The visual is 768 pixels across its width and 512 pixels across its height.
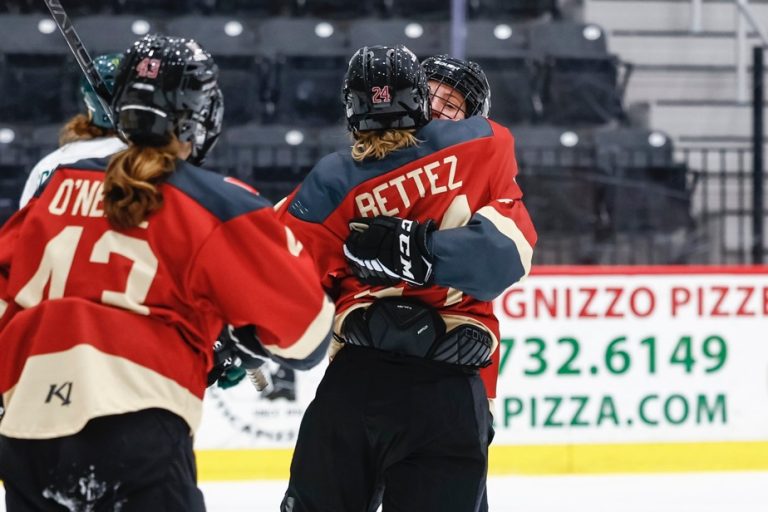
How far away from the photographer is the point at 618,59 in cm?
756

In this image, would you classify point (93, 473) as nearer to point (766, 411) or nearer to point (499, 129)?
point (499, 129)

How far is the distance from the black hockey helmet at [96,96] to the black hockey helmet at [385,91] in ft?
1.79

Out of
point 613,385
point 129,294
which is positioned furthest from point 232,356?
point 613,385

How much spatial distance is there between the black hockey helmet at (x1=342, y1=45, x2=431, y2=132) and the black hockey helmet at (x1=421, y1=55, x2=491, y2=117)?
0.19 meters

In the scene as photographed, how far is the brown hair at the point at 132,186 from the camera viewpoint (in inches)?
64.9

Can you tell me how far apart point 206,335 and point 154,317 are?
0.30 ft

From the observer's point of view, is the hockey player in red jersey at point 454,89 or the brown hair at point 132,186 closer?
the brown hair at point 132,186

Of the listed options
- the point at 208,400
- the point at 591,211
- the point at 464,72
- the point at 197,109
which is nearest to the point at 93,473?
the point at 197,109

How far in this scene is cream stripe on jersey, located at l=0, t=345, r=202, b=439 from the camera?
1.63m

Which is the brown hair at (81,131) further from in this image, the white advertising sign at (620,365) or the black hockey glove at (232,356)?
the white advertising sign at (620,365)

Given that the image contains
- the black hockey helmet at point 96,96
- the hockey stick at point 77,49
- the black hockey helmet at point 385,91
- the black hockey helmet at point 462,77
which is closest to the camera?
the hockey stick at point 77,49

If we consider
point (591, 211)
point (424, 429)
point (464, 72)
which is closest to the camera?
point (424, 429)

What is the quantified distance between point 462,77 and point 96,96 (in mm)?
717

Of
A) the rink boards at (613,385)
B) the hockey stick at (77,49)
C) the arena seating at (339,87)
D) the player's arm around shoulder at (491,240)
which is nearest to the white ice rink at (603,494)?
the rink boards at (613,385)
